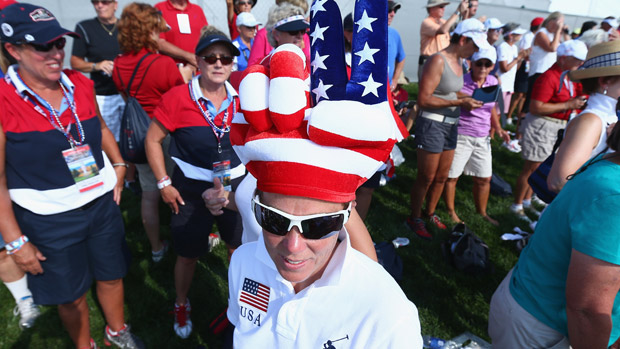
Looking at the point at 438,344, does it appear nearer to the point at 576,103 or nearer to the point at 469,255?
the point at 469,255

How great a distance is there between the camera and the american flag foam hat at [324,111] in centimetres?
99

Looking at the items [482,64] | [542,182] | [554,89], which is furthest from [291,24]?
[554,89]

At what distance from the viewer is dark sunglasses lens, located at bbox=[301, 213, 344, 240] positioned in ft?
3.68

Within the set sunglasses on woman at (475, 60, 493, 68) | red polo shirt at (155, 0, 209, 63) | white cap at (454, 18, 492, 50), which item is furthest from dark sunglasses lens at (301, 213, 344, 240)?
red polo shirt at (155, 0, 209, 63)

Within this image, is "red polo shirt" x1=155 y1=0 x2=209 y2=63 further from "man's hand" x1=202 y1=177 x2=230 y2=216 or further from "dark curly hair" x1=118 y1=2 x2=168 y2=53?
"man's hand" x1=202 y1=177 x2=230 y2=216

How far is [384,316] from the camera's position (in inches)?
45.0

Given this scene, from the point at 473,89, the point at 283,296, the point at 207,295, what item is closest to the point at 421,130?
the point at 473,89

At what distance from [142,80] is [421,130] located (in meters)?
2.96

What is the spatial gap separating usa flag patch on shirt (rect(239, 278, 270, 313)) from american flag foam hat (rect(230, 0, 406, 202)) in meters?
0.51

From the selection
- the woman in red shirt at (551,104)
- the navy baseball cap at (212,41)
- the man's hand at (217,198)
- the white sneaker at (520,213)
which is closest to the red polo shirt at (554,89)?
the woman in red shirt at (551,104)

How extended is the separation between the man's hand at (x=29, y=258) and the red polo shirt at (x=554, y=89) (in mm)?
5151

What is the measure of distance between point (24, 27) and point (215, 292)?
2475 millimetres

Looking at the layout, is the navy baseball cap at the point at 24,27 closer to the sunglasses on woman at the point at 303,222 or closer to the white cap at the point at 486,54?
the sunglasses on woman at the point at 303,222

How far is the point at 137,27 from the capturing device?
346 cm
